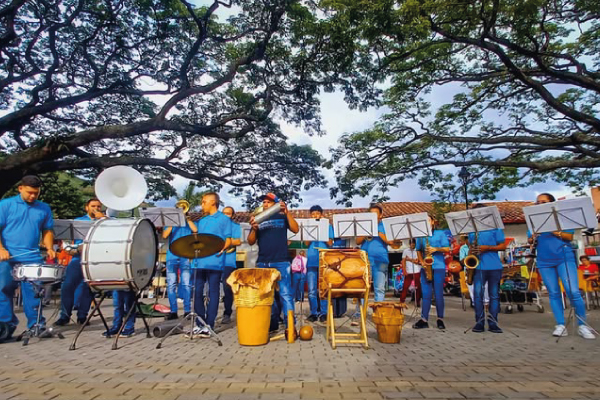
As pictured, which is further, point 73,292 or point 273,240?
point 73,292

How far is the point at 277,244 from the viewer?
599 centimetres

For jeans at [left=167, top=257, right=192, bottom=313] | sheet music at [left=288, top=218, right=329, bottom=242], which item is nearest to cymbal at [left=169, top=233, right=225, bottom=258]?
jeans at [left=167, top=257, right=192, bottom=313]

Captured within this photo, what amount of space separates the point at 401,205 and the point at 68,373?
29.7 meters

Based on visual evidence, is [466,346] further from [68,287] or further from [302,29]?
[302,29]

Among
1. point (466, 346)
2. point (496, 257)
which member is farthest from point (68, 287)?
point (496, 257)

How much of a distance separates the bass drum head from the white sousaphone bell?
0.90 metres

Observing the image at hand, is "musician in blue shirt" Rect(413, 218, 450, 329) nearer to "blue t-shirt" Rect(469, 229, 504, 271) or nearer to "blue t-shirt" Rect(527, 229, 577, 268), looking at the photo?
"blue t-shirt" Rect(469, 229, 504, 271)

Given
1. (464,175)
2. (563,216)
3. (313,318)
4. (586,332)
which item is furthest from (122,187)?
(464,175)

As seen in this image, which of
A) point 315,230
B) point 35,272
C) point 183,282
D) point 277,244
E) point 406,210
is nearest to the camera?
point 35,272

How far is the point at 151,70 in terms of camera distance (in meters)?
15.0

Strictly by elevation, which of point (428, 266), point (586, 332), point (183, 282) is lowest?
point (586, 332)

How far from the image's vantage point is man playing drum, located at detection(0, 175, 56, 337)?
5.65 m

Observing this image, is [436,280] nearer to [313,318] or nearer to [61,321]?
[313,318]

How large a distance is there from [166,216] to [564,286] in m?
6.87
